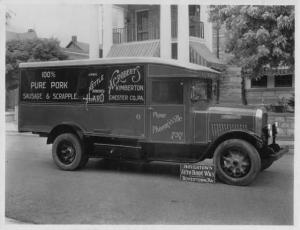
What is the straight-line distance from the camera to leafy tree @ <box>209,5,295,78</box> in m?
8.84

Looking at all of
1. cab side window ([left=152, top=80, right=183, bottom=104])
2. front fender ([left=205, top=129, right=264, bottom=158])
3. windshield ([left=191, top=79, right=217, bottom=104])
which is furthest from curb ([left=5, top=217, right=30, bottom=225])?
windshield ([left=191, top=79, right=217, bottom=104])

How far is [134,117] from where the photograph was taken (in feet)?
22.4

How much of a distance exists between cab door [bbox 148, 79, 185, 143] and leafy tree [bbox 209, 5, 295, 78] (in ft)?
11.4

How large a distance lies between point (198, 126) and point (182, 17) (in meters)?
5.12

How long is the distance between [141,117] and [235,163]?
5.88ft

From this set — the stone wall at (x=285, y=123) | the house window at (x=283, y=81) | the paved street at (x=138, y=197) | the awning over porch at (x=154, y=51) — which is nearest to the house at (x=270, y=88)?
the house window at (x=283, y=81)

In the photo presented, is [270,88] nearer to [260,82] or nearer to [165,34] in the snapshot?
[260,82]

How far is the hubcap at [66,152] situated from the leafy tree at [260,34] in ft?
16.6

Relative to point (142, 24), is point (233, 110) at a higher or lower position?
lower

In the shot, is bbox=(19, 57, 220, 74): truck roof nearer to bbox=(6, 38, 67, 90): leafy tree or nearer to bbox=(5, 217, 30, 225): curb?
bbox=(6, 38, 67, 90): leafy tree

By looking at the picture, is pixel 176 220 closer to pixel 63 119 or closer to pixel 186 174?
pixel 186 174

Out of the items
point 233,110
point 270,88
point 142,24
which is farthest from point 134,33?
point 233,110

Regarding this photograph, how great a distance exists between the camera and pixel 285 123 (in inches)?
362

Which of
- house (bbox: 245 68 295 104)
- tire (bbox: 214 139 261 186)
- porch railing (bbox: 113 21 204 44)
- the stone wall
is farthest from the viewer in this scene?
porch railing (bbox: 113 21 204 44)
